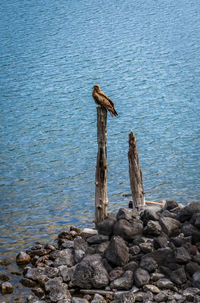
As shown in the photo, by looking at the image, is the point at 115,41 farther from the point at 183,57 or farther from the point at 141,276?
the point at 141,276

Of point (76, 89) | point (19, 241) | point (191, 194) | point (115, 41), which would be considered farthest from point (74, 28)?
point (19, 241)

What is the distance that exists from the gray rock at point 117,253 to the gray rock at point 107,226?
1.15 metres

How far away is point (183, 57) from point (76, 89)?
12789 mm

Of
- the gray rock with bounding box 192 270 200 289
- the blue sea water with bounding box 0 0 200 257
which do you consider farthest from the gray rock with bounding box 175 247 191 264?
the blue sea water with bounding box 0 0 200 257

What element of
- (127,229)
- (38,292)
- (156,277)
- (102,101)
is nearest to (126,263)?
(156,277)

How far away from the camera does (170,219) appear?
51.1 feet

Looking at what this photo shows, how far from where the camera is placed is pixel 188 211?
15664mm

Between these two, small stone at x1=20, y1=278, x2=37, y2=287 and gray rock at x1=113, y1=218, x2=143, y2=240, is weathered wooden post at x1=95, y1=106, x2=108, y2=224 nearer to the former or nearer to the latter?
gray rock at x1=113, y1=218, x2=143, y2=240

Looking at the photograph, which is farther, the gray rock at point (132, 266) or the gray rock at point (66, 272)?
the gray rock at point (66, 272)

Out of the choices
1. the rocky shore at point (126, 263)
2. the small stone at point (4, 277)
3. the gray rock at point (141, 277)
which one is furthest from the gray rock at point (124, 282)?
the small stone at point (4, 277)

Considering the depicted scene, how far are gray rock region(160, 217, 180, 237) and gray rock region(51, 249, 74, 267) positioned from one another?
3224mm

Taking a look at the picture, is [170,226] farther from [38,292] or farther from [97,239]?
[38,292]

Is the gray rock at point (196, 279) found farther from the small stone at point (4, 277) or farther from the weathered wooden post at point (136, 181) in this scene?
the small stone at point (4, 277)

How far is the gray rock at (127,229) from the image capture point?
1519cm
